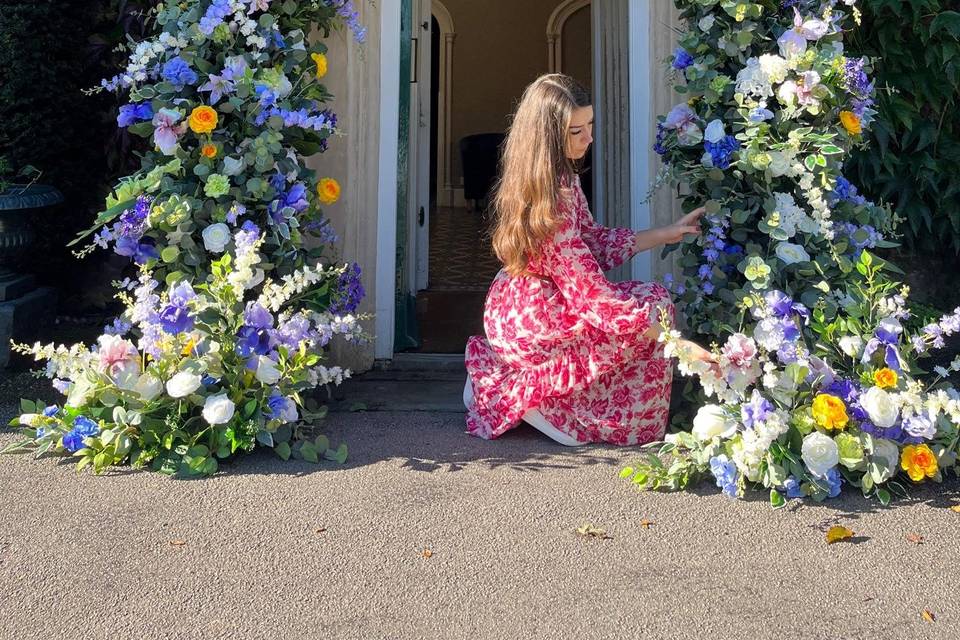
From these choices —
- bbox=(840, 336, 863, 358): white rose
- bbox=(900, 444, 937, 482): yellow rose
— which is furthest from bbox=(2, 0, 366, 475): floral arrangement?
bbox=(900, 444, 937, 482): yellow rose

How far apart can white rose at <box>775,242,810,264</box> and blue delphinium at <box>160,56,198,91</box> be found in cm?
217

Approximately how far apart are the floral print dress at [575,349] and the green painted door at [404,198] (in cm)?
108

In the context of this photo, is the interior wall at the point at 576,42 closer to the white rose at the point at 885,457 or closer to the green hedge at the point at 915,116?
the green hedge at the point at 915,116

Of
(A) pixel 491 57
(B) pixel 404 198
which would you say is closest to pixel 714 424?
(B) pixel 404 198

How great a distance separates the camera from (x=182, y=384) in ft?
10.9

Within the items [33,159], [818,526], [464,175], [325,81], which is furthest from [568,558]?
[464,175]

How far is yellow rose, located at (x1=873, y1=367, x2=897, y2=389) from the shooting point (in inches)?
123

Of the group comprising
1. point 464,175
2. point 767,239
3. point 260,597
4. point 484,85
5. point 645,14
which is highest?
point 484,85

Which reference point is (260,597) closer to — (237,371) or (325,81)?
(237,371)

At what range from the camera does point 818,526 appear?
298 cm

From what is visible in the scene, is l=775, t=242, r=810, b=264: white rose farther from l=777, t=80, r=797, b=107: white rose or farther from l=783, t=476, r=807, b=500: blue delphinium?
l=783, t=476, r=807, b=500: blue delphinium

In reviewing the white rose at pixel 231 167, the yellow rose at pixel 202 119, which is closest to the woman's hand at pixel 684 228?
the white rose at pixel 231 167

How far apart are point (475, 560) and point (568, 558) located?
0.25m

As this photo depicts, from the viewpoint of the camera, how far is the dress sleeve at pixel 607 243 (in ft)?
12.3
